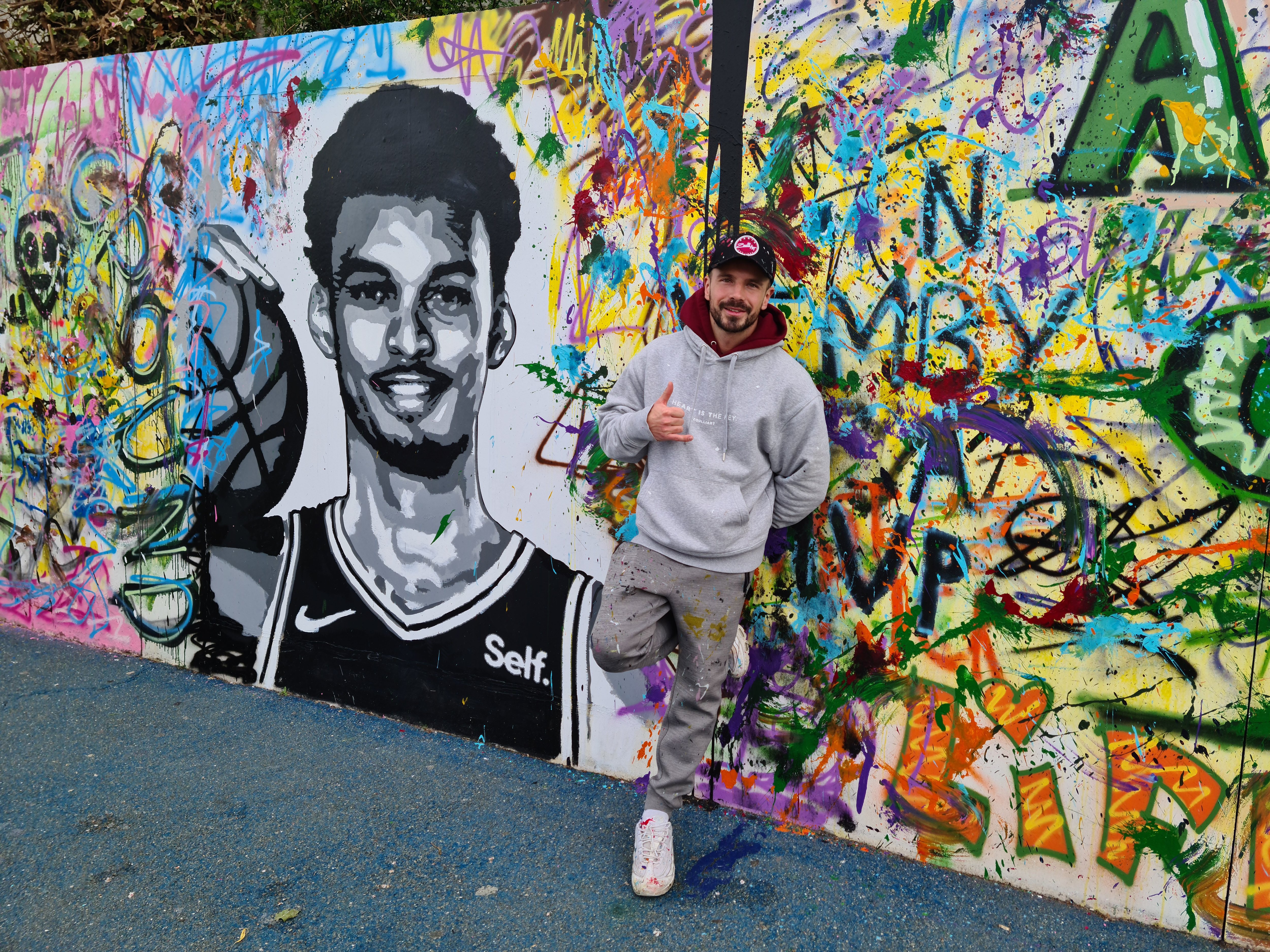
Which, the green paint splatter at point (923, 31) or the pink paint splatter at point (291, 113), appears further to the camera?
the pink paint splatter at point (291, 113)

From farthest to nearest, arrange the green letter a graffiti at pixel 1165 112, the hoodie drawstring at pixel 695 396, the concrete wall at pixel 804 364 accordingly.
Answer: the hoodie drawstring at pixel 695 396 < the concrete wall at pixel 804 364 < the green letter a graffiti at pixel 1165 112

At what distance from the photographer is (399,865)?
275cm

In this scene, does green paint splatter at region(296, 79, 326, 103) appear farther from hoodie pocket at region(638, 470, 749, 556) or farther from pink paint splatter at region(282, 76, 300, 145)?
hoodie pocket at region(638, 470, 749, 556)

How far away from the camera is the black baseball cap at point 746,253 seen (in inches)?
101

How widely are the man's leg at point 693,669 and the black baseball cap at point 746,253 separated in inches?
37.5

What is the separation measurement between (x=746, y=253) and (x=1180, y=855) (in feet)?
7.25

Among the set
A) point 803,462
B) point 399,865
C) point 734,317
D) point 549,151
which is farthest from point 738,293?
point 399,865

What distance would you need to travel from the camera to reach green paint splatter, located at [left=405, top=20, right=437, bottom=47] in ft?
11.1

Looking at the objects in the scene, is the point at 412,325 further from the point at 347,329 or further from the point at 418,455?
the point at 418,455

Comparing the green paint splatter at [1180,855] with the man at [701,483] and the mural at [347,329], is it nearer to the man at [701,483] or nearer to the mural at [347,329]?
the man at [701,483]

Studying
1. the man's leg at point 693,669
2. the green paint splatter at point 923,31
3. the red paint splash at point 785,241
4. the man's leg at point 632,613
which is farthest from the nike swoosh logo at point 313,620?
the green paint splatter at point 923,31

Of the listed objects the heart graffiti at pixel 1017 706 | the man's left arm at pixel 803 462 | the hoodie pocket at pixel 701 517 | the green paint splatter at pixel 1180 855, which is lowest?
the green paint splatter at pixel 1180 855

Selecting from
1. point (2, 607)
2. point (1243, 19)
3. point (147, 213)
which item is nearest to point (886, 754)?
point (1243, 19)

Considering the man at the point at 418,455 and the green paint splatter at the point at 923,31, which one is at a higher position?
the green paint splatter at the point at 923,31
